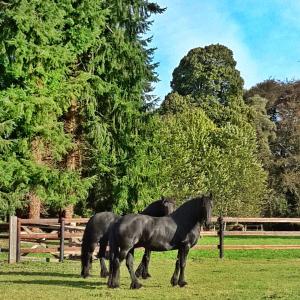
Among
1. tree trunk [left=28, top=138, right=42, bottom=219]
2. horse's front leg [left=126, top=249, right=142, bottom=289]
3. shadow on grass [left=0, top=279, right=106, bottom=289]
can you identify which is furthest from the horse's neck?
tree trunk [left=28, top=138, right=42, bottom=219]

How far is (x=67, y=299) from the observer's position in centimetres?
916

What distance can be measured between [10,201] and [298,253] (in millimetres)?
10607

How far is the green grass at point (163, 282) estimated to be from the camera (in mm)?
→ 9680

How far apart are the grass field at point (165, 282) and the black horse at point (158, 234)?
0.40 metres


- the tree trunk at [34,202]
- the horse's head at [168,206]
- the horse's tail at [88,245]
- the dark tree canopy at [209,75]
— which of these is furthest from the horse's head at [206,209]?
the dark tree canopy at [209,75]

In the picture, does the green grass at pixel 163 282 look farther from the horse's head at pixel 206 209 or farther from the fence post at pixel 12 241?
the horse's head at pixel 206 209

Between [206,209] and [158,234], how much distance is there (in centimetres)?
101

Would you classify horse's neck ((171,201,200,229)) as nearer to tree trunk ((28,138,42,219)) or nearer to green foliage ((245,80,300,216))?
tree trunk ((28,138,42,219))

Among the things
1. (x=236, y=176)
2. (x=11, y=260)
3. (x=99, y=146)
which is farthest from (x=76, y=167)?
(x=236, y=176)

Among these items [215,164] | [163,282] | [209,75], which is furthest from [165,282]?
[209,75]

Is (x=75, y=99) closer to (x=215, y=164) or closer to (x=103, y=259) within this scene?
(x=103, y=259)

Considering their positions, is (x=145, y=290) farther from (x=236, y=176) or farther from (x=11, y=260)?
(x=236, y=176)

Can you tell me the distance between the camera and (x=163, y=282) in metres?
11.6

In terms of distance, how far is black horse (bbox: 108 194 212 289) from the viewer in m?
10.5
